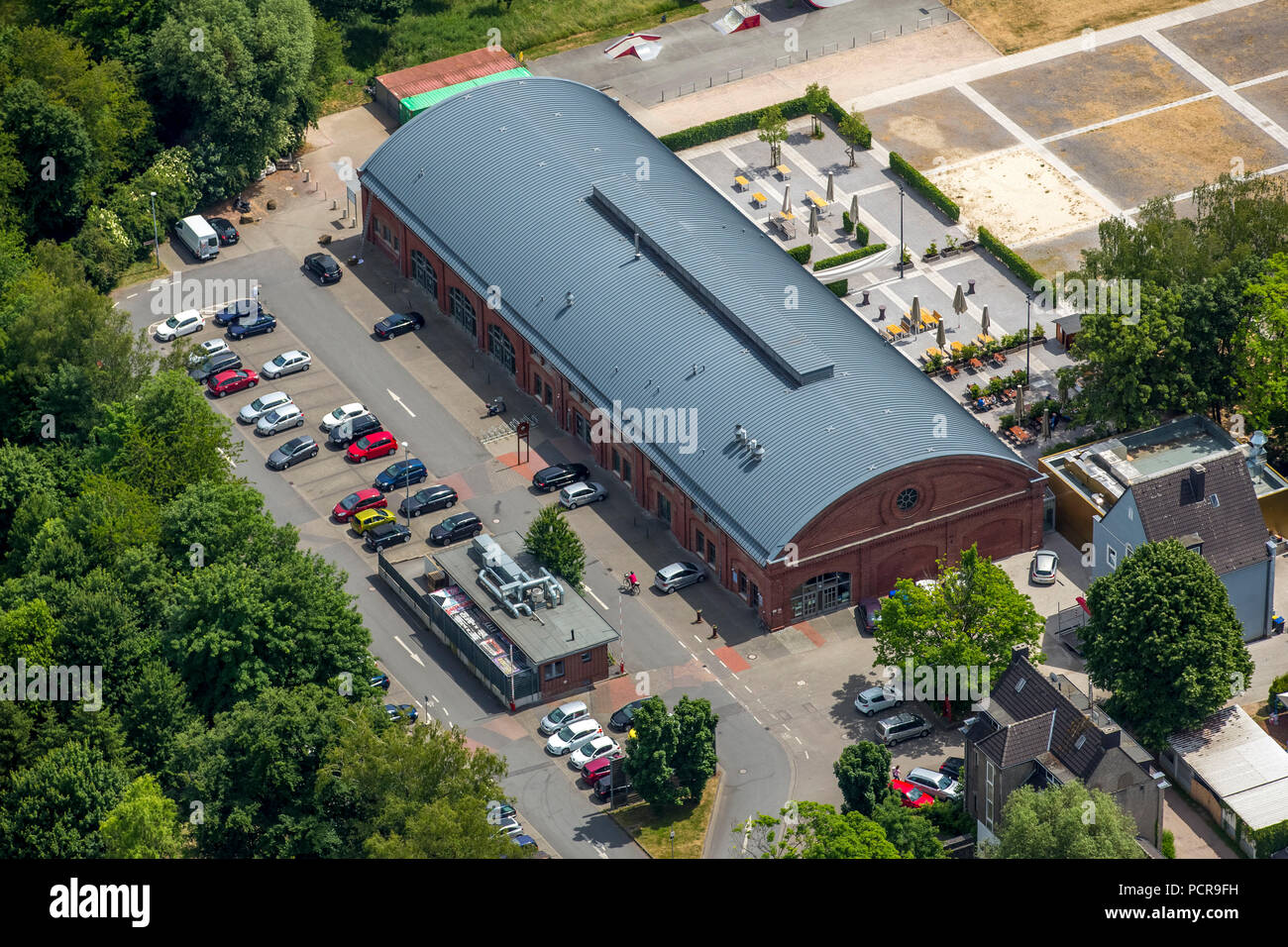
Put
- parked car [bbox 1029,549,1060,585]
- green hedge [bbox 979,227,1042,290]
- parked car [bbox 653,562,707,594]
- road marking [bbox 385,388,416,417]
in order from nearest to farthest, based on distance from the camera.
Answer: parked car [bbox 1029,549,1060,585] < parked car [bbox 653,562,707,594] < road marking [bbox 385,388,416,417] < green hedge [bbox 979,227,1042,290]

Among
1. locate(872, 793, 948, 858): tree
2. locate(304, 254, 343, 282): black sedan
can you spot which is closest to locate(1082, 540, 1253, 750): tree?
locate(872, 793, 948, 858): tree

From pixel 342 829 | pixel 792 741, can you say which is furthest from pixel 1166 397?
pixel 342 829

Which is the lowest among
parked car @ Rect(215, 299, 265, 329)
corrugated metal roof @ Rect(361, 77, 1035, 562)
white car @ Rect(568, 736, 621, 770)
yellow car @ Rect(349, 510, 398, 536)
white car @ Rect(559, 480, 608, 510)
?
white car @ Rect(568, 736, 621, 770)

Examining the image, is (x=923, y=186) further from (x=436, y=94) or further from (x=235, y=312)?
(x=235, y=312)

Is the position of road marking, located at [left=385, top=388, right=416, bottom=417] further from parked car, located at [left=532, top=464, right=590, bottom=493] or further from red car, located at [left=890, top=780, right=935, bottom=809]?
red car, located at [left=890, top=780, right=935, bottom=809]

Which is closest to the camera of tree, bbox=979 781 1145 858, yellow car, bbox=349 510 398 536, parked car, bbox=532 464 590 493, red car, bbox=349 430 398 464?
tree, bbox=979 781 1145 858

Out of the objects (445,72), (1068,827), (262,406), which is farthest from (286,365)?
(1068,827)
